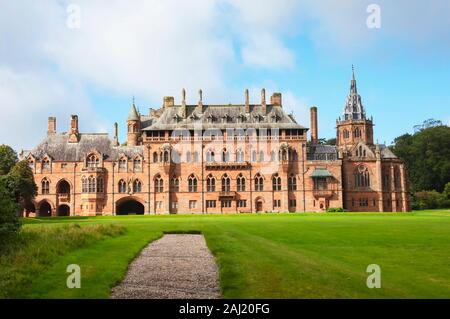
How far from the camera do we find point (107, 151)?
86125 mm

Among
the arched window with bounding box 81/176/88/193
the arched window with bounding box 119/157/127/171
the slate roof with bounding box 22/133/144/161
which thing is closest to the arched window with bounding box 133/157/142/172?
the slate roof with bounding box 22/133/144/161

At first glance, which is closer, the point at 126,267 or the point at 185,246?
the point at 126,267

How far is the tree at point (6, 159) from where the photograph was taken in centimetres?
7859

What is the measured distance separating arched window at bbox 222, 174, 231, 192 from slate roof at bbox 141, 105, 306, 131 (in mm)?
8099

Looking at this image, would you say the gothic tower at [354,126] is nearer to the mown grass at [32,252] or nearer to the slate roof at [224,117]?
the slate roof at [224,117]

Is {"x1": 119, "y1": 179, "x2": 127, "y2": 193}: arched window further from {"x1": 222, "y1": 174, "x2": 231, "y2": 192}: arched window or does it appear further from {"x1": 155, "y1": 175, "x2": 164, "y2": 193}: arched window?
{"x1": 222, "y1": 174, "x2": 231, "y2": 192}: arched window

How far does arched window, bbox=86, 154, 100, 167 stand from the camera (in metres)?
84.4

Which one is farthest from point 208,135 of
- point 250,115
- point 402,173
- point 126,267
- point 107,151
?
point 126,267

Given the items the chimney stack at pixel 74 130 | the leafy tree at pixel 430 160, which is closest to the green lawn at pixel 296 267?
the chimney stack at pixel 74 130

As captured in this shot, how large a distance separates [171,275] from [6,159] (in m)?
70.3

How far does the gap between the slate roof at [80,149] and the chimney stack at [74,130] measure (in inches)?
28.7

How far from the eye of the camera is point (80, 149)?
86.5 metres
